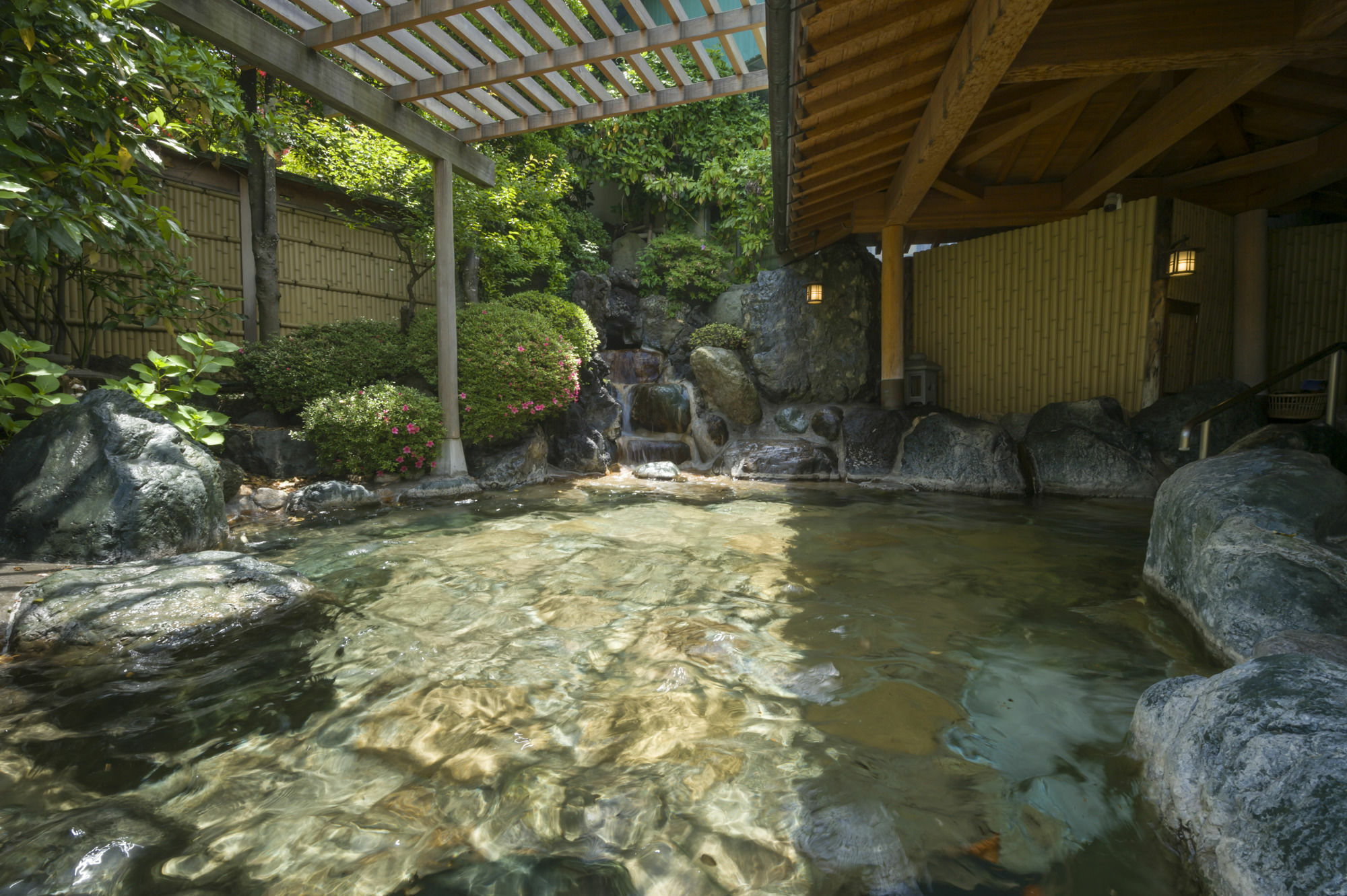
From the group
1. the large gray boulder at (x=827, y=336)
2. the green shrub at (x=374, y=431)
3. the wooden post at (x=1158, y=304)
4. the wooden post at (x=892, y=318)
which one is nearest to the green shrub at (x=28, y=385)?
the green shrub at (x=374, y=431)

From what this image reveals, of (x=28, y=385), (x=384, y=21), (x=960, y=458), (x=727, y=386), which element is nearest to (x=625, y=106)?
(x=384, y=21)

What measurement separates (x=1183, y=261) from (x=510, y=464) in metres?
8.77

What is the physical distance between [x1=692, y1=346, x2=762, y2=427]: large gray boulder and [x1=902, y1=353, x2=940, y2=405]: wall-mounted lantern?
8.05 ft

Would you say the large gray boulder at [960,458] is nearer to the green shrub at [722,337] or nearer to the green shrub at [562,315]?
the green shrub at [722,337]

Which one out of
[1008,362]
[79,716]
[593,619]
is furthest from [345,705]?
[1008,362]

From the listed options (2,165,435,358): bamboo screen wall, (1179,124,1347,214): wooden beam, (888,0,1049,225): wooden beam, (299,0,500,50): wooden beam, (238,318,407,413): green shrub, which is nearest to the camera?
(888,0,1049,225): wooden beam

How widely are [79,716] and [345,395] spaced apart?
5.79m

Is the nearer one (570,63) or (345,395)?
(570,63)

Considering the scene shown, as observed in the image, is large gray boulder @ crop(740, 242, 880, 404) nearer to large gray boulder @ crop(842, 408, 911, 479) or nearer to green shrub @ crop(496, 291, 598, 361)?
large gray boulder @ crop(842, 408, 911, 479)

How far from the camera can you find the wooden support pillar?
26.2ft

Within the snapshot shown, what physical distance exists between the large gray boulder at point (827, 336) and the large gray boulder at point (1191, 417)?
12.4ft

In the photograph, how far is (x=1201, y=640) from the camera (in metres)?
2.90

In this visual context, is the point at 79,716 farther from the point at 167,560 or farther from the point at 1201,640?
the point at 1201,640

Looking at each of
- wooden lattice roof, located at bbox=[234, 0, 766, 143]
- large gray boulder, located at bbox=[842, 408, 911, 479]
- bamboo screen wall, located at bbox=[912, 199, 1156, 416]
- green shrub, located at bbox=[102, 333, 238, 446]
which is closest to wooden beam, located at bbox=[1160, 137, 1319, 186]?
bamboo screen wall, located at bbox=[912, 199, 1156, 416]
